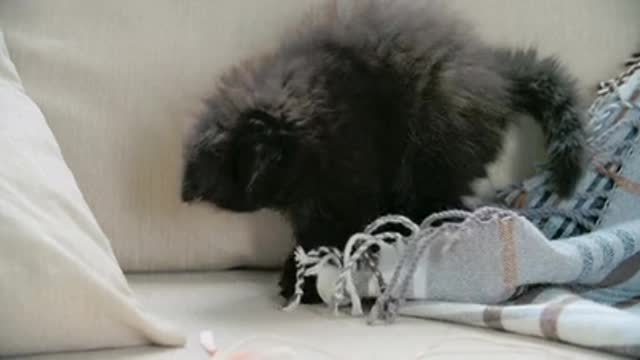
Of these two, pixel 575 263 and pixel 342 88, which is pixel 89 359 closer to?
pixel 342 88

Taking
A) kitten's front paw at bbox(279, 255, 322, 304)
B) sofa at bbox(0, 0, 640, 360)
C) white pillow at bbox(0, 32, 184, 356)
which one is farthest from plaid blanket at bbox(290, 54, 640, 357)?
white pillow at bbox(0, 32, 184, 356)

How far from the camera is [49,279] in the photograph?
82 cm

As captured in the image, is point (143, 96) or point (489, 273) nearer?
point (489, 273)

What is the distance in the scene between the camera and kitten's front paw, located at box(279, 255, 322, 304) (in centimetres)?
110

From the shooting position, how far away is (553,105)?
1216 millimetres

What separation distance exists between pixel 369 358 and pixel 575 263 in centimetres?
32

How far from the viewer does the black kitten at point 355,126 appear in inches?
41.0

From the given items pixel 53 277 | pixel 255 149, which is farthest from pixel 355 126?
pixel 53 277

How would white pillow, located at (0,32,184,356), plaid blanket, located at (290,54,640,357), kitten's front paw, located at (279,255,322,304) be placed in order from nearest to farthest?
white pillow, located at (0,32,184,356) → plaid blanket, located at (290,54,640,357) → kitten's front paw, located at (279,255,322,304)

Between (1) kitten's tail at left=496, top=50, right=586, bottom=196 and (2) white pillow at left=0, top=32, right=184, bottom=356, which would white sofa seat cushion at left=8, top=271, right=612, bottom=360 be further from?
(1) kitten's tail at left=496, top=50, right=586, bottom=196

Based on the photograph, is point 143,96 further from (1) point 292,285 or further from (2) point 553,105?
(2) point 553,105

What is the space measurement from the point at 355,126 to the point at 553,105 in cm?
33

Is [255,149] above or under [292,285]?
above

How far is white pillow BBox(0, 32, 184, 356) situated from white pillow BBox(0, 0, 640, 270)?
0.24 metres
